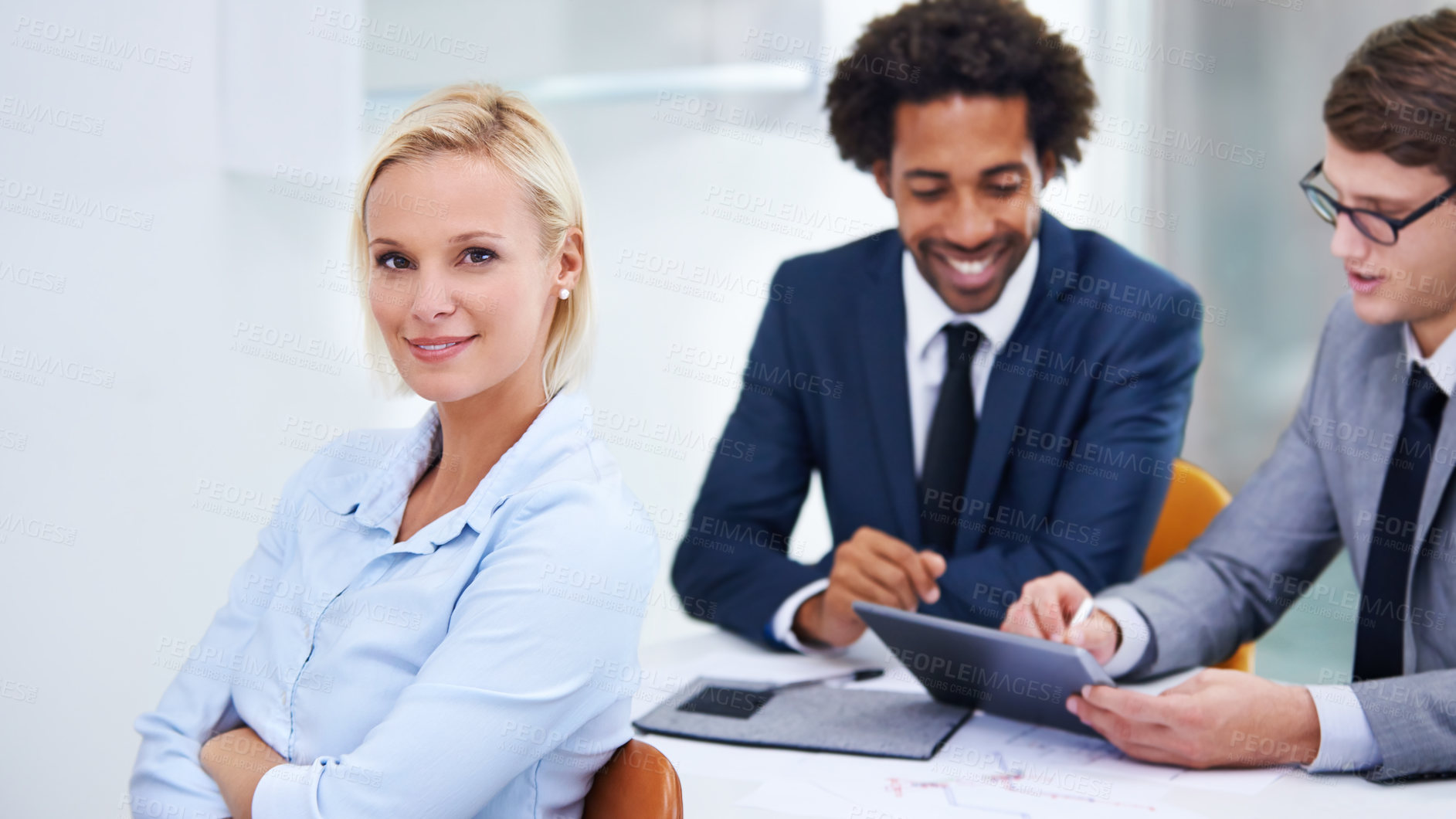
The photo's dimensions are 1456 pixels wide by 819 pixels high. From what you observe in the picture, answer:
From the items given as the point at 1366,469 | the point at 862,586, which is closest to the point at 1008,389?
the point at 862,586

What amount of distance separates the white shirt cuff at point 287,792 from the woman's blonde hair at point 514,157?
0.50 meters

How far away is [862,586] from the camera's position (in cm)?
198

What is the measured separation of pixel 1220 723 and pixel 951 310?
1077 millimetres

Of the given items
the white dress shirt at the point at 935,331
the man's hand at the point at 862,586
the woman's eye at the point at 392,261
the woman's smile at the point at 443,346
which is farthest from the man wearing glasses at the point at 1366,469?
the woman's eye at the point at 392,261

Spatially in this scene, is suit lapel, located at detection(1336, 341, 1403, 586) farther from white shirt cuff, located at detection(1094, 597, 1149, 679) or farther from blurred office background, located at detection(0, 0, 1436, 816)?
blurred office background, located at detection(0, 0, 1436, 816)

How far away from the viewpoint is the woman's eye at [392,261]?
1282mm

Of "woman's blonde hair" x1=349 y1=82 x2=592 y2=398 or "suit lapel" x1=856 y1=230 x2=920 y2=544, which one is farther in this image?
"suit lapel" x1=856 y1=230 x2=920 y2=544

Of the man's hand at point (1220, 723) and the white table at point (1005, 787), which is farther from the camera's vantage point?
the man's hand at point (1220, 723)

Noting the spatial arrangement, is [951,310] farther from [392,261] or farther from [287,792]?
[287,792]

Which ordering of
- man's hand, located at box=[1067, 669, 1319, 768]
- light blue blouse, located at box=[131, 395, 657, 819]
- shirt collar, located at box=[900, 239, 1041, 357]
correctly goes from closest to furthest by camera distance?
1. light blue blouse, located at box=[131, 395, 657, 819]
2. man's hand, located at box=[1067, 669, 1319, 768]
3. shirt collar, located at box=[900, 239, 1041, 357]

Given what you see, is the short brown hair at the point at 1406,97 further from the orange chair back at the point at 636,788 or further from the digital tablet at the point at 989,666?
the orange chair back at the point at 636,788

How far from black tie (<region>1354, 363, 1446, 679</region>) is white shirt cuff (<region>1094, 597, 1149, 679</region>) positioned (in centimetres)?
37

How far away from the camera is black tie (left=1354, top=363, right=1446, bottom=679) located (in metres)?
1.75

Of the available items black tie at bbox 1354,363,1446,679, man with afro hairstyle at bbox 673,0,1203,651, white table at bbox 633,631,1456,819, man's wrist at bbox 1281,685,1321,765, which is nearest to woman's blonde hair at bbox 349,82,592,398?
white table at bbox 633,631,1456,819
